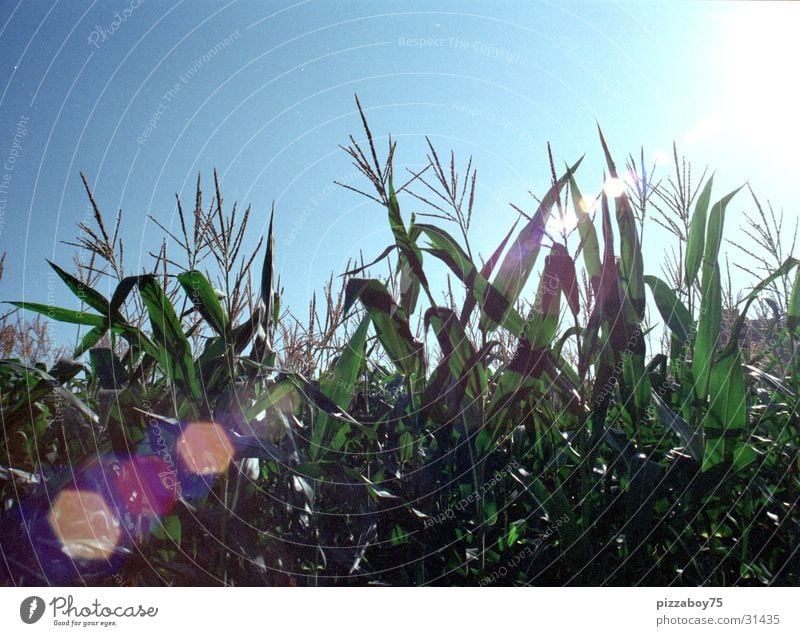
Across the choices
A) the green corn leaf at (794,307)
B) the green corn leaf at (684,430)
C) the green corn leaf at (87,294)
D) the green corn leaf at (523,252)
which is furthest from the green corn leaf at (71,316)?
the green corn leaf at (794,307)

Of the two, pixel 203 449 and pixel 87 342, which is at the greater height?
pixel 87 342

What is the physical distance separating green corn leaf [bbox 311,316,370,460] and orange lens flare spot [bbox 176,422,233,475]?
0.20m

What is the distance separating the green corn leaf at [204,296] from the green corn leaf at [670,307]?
2.80ft

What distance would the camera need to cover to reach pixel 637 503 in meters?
1.06

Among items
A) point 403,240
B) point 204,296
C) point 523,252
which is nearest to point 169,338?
point 204,296

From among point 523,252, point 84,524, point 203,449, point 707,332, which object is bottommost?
point 84,524

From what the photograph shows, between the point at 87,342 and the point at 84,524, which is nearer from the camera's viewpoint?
the point at 84,524

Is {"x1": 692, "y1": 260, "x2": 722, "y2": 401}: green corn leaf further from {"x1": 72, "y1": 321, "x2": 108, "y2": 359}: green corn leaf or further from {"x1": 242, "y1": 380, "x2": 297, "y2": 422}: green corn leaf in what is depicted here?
{"x1": 72, "y1": 321, "x2": 108, "y2": 359}: green corn leaf

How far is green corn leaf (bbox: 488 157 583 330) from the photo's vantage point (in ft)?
3.70

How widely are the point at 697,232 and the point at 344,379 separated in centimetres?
78

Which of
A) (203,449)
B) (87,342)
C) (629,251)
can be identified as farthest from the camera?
(87,342)

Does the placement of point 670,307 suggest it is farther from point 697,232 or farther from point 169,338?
point 169,338

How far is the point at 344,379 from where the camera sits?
1189 millimetres

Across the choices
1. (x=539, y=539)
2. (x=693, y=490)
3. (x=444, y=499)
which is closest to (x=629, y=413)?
(x=693, y=490)
